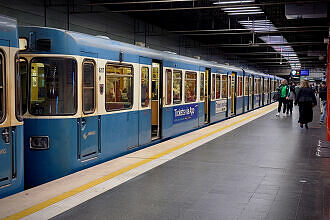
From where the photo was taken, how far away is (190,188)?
6.00m

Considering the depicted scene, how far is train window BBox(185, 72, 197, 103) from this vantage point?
1322 centimetres

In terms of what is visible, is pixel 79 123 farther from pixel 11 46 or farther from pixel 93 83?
pixel 11 46

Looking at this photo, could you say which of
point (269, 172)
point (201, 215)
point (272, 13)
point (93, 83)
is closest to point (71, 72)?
point (93, 83)

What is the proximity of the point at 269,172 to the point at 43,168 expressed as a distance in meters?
3.84

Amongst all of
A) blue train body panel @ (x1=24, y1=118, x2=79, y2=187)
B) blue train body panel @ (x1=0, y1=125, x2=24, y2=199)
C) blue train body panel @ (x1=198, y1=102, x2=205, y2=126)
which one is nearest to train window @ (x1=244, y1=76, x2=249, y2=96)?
blue train body panel @ (x1=198, y1=102, x2=205, y2=126)

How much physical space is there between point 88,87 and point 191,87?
6.78 meters

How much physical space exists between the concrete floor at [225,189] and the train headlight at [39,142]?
150cm

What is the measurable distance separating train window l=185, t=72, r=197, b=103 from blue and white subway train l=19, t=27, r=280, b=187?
1494 millimetres

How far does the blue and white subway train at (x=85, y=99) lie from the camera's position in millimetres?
6586

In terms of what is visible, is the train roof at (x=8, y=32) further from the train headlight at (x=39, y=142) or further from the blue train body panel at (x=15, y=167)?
the train headlight at (x=39, y=142)

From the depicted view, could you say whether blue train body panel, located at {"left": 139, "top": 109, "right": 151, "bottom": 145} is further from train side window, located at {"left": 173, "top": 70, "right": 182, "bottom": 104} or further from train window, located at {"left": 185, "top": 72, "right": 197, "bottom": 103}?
train window, located at {"left": 185, "top": 72, "right": 197, "bottom": 103}

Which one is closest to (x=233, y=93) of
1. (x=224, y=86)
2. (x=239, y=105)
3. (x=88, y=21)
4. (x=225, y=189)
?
(x=239, y=105)

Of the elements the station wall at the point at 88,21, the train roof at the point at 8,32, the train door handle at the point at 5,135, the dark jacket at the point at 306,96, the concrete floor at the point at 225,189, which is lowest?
the concrete floor at the point at 225,189

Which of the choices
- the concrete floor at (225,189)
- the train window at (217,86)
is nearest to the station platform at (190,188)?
the concrete floor at (225,189)
